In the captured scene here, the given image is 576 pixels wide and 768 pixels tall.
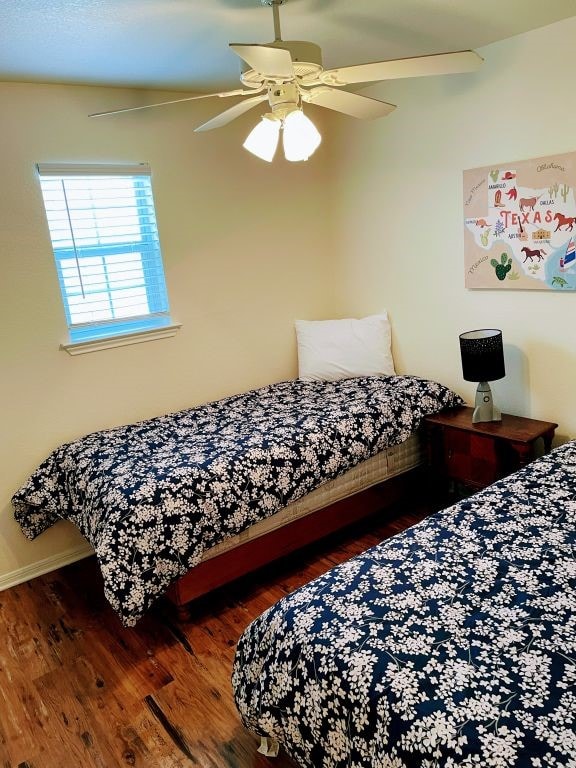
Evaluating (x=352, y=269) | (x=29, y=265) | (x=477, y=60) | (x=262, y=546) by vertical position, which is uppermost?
(x=477, y=60)

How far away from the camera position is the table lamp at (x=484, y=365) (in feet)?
8.91

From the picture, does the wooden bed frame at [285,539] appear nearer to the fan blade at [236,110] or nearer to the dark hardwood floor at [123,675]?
the dark hardwood floor at [123,675]

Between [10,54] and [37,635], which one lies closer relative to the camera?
[10,54]

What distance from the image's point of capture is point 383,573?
1652mm

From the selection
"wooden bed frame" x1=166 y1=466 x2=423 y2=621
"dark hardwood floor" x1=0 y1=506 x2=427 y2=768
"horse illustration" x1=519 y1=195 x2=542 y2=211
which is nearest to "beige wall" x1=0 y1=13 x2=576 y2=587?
"horse illustration" x1=519 y1=195 x2=542 y2=211

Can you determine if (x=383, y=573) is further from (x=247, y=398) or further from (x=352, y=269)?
(x=352, y=269)

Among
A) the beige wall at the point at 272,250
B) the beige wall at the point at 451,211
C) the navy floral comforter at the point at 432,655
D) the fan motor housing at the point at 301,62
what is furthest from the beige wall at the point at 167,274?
the navy floral comforter at the point at 432,655

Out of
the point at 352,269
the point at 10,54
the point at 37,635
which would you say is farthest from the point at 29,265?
the point at 352,269

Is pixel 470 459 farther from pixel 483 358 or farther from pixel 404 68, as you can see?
pixel 404 68

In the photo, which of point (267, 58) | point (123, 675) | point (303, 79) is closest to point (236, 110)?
point (303, 79)

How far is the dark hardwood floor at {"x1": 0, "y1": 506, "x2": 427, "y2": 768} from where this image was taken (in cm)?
179

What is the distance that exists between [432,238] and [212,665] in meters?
2.46

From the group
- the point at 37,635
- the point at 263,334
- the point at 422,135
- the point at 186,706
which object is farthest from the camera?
the point at 263,334

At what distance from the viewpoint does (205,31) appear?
2117 millimetres
